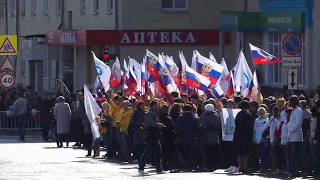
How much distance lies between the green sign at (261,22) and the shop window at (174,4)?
13.3ft

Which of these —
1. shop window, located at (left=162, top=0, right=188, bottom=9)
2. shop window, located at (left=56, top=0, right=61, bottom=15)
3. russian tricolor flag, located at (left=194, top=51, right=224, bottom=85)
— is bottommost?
russian tricolor flag, located at (left=194, top=51, right=224, bottom=85)

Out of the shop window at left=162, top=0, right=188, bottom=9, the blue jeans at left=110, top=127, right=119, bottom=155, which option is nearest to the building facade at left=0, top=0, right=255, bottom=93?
the shop window at left=162, top=0, right=188, bottom=9

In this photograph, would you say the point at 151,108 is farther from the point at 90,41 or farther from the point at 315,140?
the point at 90,41

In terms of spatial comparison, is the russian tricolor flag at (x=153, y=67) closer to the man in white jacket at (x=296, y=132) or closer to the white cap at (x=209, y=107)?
the white cap at (x=209, y=107)

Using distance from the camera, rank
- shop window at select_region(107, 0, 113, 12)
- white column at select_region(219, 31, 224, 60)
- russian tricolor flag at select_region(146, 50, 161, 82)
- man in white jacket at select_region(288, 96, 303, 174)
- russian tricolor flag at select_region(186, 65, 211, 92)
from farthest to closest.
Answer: shop window at select_region(107, 0, 113, 12)
white column at select_region(219, 31, 224, 60)
russian tricolor flag at select_region(146, 50, 161, 82)
russian tricolor flag at select_region(186, 65, 211, 92)
man in white jacket at select_region(288, 96, 303, 174)

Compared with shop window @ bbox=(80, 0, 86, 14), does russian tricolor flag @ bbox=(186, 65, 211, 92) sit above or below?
below

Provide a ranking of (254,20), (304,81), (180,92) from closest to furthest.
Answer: (180,92)
(304,81)
(254,20)

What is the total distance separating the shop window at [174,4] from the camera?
50097 millimetres

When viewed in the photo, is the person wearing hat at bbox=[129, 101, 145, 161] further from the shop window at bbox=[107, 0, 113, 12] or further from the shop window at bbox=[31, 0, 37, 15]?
the shop window at bbox=[31, 0, 37, 15]

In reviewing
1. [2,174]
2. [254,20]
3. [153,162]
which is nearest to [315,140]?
[153,162]

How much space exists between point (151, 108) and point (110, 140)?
4.99 m

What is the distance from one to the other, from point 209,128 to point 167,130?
113cm

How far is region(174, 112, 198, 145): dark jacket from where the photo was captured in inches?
998

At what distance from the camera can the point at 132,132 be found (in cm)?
2733
